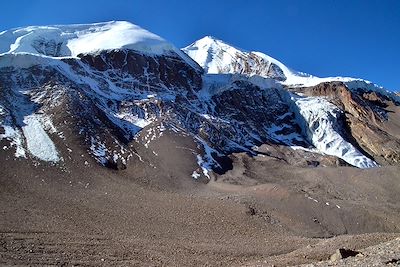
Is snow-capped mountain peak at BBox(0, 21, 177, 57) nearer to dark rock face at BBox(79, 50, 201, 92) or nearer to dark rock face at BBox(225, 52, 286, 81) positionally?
dark rock face at BBox(79, 50, 201, 92)

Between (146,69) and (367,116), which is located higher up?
(146,69)

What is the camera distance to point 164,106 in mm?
82188

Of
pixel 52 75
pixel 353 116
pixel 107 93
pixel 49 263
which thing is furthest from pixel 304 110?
pixel 49 263

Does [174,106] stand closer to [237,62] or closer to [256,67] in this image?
[237,62]

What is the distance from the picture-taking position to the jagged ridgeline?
62.3m

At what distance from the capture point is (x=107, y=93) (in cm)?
8525

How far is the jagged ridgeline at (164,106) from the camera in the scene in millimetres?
62344

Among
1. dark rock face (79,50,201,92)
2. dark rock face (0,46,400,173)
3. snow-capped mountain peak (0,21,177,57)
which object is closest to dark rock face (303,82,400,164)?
dark rock face (0,46,400,173)

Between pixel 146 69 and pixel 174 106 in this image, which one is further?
pixel 146 69

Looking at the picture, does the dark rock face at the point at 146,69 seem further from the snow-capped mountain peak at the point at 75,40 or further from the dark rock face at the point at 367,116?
the dark rock face at the point at 367,116

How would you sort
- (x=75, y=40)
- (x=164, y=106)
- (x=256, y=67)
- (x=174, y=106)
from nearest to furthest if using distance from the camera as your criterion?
(x=164, y=106) < (x=174, y=106) < (x=75, y=40) < (x=256, y=67)

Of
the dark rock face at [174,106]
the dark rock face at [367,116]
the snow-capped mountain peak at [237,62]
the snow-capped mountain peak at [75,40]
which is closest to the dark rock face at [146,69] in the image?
the dark rock face at [174,106]

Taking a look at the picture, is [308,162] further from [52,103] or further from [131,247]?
[131,247]

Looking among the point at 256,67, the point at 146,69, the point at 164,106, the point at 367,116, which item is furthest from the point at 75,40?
the point at 367,116
